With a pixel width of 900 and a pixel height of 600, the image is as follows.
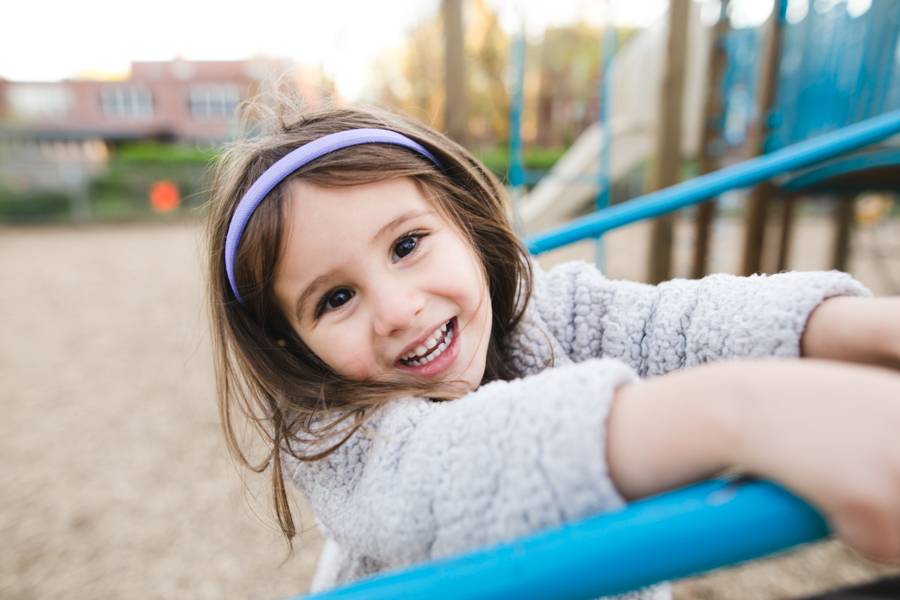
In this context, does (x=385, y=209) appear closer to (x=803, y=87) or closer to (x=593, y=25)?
(x=803, y=87)

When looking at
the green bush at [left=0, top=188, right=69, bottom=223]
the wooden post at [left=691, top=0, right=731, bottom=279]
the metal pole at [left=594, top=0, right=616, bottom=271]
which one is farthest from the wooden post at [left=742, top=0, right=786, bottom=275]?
the green bush at [left=0, top=188, right=69, bottom=223]

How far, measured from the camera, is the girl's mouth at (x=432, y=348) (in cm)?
67

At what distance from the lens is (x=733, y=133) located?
642 cm

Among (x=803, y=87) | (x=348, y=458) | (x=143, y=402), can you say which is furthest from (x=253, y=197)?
(x=803, y=87)

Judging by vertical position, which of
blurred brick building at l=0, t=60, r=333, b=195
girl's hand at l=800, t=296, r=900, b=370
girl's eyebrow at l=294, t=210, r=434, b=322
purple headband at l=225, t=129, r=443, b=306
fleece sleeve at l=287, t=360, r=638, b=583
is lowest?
fleece sleeve at l=287, t=360, r=638, b=583

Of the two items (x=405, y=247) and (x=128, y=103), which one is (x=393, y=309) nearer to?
(x=405, y=247)

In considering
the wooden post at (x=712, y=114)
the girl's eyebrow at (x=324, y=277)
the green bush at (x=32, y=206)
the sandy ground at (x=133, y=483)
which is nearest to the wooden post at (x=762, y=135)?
the wooden post at (x=712, y=114)

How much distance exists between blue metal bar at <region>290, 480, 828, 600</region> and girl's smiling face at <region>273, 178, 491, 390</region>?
34cm

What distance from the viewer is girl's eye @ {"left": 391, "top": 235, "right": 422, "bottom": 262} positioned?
0.67m

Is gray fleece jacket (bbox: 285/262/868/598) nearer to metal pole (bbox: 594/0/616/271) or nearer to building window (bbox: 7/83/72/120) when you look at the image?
metal pole (bbox: 594/0/616/271)

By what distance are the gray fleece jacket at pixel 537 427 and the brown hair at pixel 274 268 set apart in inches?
1.3

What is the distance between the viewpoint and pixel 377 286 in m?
0.63

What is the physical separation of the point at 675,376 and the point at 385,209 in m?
0.39

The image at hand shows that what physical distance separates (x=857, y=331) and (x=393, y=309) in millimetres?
441
